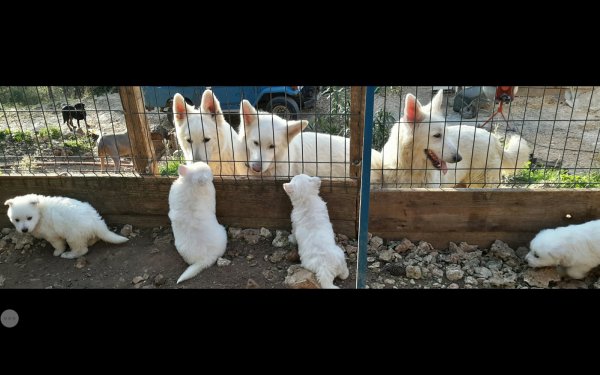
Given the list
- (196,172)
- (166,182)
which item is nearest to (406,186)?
(196,172)

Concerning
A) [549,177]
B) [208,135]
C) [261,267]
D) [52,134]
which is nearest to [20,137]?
[52,134]

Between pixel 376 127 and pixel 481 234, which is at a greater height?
pixel 376 127

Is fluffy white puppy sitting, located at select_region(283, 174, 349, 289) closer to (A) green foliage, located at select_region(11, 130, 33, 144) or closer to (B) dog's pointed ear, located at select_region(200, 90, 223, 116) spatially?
(B) dog's pointed ear, located at select_region(200, 90, 223, 116)

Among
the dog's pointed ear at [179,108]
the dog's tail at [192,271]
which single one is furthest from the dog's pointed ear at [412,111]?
the dog's tail at [192,271]

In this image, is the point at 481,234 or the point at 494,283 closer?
the point at 494,283

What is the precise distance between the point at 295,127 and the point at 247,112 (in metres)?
0.48

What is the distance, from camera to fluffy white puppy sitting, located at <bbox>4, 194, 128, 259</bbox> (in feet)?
13.0

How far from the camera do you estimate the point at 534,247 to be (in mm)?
3664

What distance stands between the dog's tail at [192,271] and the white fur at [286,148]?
A: 1.03 m

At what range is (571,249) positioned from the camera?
3527 millimetres
